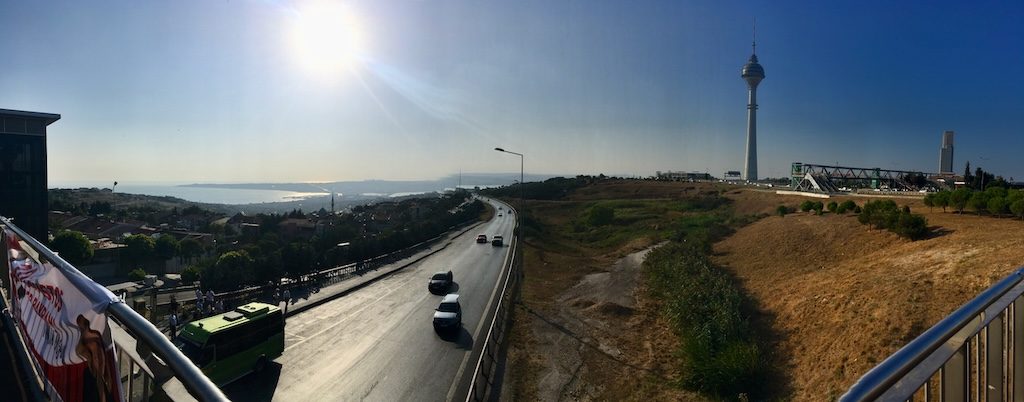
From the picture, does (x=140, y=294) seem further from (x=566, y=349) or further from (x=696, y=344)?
Answer: (x=696, y=344)

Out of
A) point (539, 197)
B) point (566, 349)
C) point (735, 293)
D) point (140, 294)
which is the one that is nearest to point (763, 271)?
point (735, 293)

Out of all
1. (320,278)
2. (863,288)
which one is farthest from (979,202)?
(320,278)

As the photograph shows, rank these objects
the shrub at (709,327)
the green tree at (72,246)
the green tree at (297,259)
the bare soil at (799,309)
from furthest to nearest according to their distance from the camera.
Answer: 1. the green tree at (72,246)
2. the green tree at (297,259)
3. the shrub at (709,327)
4. the bare soil at (799,309)

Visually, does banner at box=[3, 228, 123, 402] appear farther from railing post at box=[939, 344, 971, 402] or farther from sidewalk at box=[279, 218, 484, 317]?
sidewalk at box=[279, 218, 484, 317]

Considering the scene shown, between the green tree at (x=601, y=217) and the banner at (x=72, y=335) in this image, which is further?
the green tree at (x=601, y=217)

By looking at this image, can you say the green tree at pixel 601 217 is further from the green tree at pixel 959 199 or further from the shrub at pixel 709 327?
the green tree at pixel 959 199

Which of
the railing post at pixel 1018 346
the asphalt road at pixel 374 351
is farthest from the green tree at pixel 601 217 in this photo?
the railing post at pixel 1018 346
